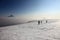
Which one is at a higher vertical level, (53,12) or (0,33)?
(53,12)

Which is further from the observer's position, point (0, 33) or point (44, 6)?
point (44, 6)

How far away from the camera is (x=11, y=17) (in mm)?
1275

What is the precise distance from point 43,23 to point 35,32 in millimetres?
186

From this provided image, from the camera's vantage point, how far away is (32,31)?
129 centimetres

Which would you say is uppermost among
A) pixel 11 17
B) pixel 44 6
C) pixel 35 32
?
pixel 44 6

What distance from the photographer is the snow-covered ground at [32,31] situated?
48.5 inches

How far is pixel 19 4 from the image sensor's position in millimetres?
1304

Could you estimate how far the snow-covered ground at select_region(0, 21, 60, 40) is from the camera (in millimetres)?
1231

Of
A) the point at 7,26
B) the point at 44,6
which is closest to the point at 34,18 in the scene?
the point at 44,6

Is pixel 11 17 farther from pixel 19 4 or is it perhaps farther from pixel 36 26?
pixel 36 26

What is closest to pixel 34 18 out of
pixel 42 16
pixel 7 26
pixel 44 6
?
pixel 42 16

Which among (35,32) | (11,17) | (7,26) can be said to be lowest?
(35,32)

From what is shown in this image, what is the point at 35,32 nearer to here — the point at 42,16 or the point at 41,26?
the point at 41,26

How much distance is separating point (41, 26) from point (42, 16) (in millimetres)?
148
